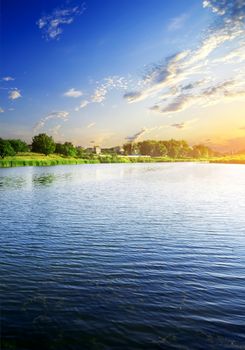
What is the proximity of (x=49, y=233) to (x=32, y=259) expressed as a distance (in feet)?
18.7

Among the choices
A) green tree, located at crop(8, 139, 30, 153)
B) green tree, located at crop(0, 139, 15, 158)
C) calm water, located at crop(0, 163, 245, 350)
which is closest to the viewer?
calm water, located at crop(0, 163, 245, 350)

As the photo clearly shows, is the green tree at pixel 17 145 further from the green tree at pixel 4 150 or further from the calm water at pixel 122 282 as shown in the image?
the calm water at pixel 122 282

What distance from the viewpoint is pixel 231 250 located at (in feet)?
64.5

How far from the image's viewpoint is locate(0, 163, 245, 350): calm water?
10477 millimetres

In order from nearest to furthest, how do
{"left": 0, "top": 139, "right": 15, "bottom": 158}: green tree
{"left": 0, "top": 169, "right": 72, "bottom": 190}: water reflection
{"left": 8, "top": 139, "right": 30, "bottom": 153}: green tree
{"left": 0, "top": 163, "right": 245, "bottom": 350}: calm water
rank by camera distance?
{"left": 0, "top": 163, "right": 245, "bottom": 350}: calm water, {"left": 0, "top": 169, "right": 72, "bottom": 190}: water reflection, {"left": 0, "top": 139, "right": 15, "bottom": 158}: green tree, {"left": 8, "top": 139, "right": 30, "bottom": 153}: green tree

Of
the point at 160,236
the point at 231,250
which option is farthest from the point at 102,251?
the point at 231,250

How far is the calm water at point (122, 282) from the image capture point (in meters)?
10.5

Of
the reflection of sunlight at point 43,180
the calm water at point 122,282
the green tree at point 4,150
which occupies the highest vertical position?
the green tree at point 4,150

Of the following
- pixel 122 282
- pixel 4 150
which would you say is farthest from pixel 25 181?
pixel 4 150

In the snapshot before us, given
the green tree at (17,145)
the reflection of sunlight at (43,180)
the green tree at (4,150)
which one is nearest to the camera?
the reflection of sunlight at (43,180)

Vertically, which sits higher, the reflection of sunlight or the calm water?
the reflection of sunlight

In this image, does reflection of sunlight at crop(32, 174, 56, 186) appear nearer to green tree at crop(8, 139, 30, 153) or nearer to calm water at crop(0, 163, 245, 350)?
calm water at crop(0, 163, 245, 350)

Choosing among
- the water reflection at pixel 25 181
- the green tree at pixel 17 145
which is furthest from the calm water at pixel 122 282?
the green tree at pixel 17 145

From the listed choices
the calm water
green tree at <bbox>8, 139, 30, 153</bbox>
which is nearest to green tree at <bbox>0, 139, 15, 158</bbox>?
green tree at <bbox>8, 139, 30, 153</bbox>
